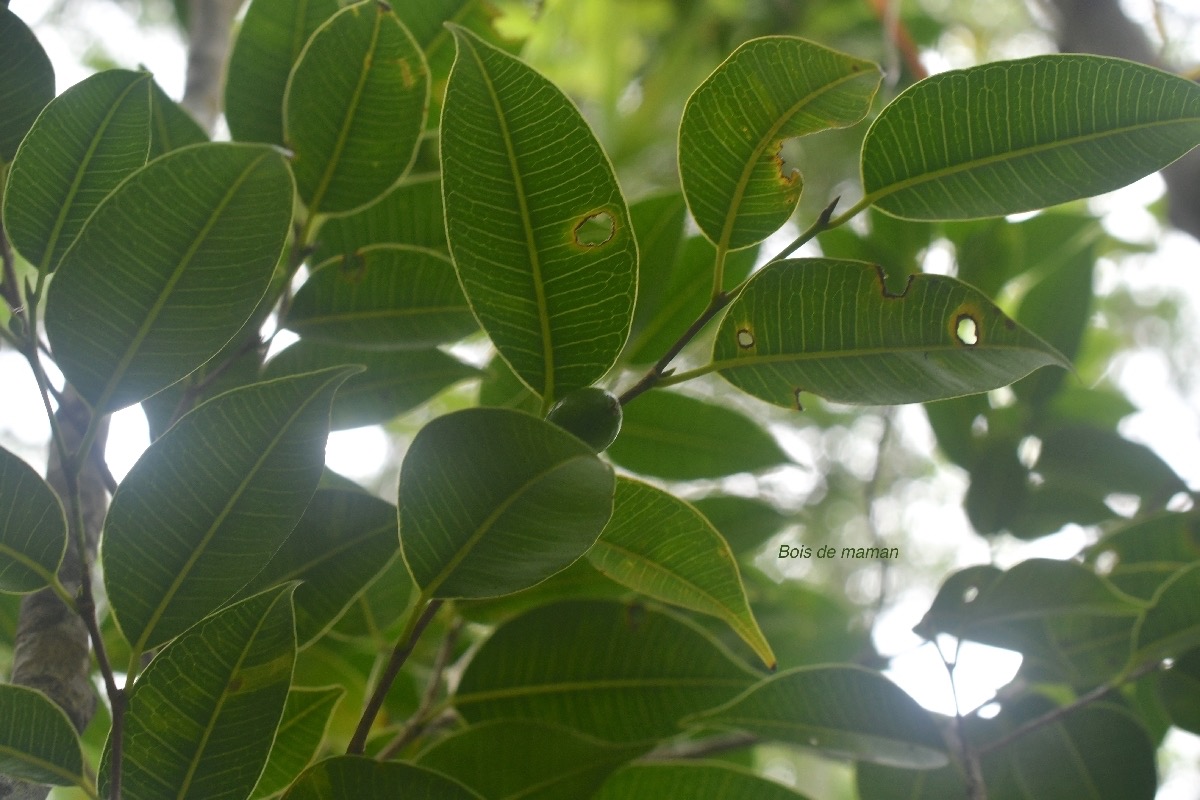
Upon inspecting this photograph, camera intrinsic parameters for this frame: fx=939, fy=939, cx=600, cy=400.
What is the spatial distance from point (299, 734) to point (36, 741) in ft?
0.56

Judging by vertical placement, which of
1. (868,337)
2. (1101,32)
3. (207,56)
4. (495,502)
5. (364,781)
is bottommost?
(364,781)

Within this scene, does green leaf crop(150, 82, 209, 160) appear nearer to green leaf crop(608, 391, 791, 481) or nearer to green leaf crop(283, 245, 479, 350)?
green leaf crop(283, 245, 479, 350)

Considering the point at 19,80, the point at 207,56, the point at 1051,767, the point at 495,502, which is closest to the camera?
the point at 495,502

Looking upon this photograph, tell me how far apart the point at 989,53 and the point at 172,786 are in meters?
2.55

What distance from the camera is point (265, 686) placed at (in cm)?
46

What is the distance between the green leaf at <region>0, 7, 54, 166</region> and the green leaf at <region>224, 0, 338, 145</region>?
0.12m

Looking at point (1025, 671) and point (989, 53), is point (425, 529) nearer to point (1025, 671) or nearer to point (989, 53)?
point (1025, 671)

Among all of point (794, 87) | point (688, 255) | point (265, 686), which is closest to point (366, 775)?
point (265, 686)

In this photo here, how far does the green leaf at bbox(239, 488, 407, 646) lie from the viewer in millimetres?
573

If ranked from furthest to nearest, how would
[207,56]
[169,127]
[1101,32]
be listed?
[1101,32] < [207,56] < [169,127]

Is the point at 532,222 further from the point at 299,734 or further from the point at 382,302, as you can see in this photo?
the point at 299,734

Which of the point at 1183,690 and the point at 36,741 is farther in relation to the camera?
the point at 1183,690

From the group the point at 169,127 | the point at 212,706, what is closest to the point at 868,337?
the point at 212,706

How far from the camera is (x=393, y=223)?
27.2 inches
